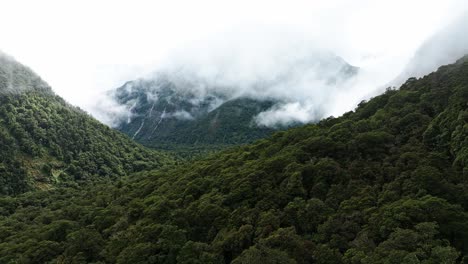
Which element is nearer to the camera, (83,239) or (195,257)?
(195,257)

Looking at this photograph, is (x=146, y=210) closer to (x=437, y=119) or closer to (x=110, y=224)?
(x=110, y=224)

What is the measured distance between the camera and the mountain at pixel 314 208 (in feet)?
206

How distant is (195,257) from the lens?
71.7 meters

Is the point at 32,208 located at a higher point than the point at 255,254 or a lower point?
higher

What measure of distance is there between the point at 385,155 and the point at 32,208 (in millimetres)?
115757

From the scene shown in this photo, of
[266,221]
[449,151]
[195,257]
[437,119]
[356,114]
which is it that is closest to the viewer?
[195,257]

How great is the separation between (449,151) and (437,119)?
43.2 feet

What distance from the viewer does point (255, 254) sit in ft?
206

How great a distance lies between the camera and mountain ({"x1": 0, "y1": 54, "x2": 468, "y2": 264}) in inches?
2468

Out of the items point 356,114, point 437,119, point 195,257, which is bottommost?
point 195,257

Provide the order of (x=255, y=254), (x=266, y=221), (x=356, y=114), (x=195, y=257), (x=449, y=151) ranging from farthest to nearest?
(x=356, y=114)
(x=449, y=151)
(x=266, y=221)
(x=195, y=257)
(x=255, y=254)

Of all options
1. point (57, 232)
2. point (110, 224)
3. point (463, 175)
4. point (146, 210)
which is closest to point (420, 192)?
point (463, 175)

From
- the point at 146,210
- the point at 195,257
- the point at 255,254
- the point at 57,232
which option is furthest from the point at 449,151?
the point at 57,232

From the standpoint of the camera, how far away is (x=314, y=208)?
76625mm
